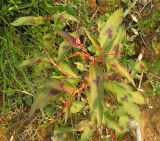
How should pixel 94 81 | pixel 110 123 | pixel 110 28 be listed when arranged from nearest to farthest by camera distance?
pixel 94 81, pixel 110 28, pixel 110 123

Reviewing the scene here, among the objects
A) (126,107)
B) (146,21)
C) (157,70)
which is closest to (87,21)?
(146,21)

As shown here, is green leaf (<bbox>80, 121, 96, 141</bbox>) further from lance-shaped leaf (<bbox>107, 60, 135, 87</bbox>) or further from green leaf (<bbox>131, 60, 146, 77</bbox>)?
lance-shaped leaf (<bbox>107, 60, 135, 87</bbox>)

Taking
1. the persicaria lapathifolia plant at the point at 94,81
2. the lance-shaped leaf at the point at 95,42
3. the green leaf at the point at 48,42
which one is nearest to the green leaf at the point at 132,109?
the persicaria lapathifolia plant at the point at 94,81

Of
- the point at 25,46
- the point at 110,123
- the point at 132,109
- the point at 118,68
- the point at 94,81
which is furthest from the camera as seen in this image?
the point at 25,46

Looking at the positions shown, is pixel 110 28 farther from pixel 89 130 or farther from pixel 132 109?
pixel 89 130

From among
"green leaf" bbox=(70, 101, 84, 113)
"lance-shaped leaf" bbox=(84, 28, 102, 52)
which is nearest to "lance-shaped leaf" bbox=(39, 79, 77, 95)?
"lance-shaped leaf" bbox=(84, 28, 102, 52)

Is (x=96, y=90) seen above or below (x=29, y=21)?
below

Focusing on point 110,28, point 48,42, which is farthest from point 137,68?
point 48,42

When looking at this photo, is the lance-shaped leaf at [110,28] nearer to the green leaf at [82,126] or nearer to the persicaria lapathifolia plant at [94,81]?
the persicaria lapathifolia plant at [94,81]

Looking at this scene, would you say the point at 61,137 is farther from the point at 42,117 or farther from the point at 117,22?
the point at 117,22

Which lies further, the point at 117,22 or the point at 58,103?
the point at 58,103
